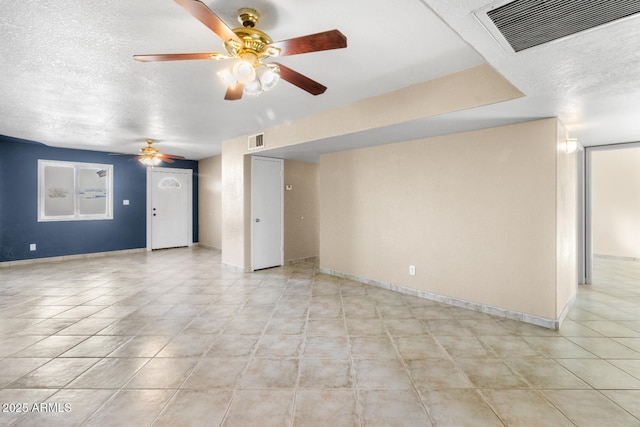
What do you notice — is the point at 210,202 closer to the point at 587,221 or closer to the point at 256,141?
the point at 256,141

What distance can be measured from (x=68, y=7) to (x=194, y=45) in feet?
2.49

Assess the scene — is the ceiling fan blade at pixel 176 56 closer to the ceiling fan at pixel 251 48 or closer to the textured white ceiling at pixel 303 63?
the ceiling fan at pixel 251 48

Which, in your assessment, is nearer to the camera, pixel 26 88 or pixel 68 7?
pixel 68 7

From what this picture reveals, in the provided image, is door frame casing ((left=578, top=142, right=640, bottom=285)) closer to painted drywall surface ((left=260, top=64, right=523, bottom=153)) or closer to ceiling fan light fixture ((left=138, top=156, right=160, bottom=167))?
painted drywall surface ((left=260, top=64, right=523, bottom=153))

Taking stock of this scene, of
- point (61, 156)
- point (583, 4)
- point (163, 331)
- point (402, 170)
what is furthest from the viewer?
point (61, 156)

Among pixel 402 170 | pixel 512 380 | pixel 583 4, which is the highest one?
pixel 583 4

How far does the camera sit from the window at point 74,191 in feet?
21.4

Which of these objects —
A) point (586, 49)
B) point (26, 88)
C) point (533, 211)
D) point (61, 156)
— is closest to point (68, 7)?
point (26, 88)

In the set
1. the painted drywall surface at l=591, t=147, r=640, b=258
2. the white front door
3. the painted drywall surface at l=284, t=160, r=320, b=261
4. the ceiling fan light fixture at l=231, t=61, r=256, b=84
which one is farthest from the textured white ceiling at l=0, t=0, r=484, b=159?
the painted drywall surface at l=591, t=147, r=640, b=258

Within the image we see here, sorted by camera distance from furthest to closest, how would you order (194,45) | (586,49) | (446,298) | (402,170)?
(402,170) → (446,298) → (194,45) → (586,49)

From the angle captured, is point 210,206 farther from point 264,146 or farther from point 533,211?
point 533,211

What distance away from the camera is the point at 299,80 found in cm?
228

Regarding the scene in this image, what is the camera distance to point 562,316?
3.25 metres

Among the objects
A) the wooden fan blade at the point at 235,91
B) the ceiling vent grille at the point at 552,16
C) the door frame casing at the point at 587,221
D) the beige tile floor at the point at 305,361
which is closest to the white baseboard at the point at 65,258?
the beige tile floor at the point at 305,361
